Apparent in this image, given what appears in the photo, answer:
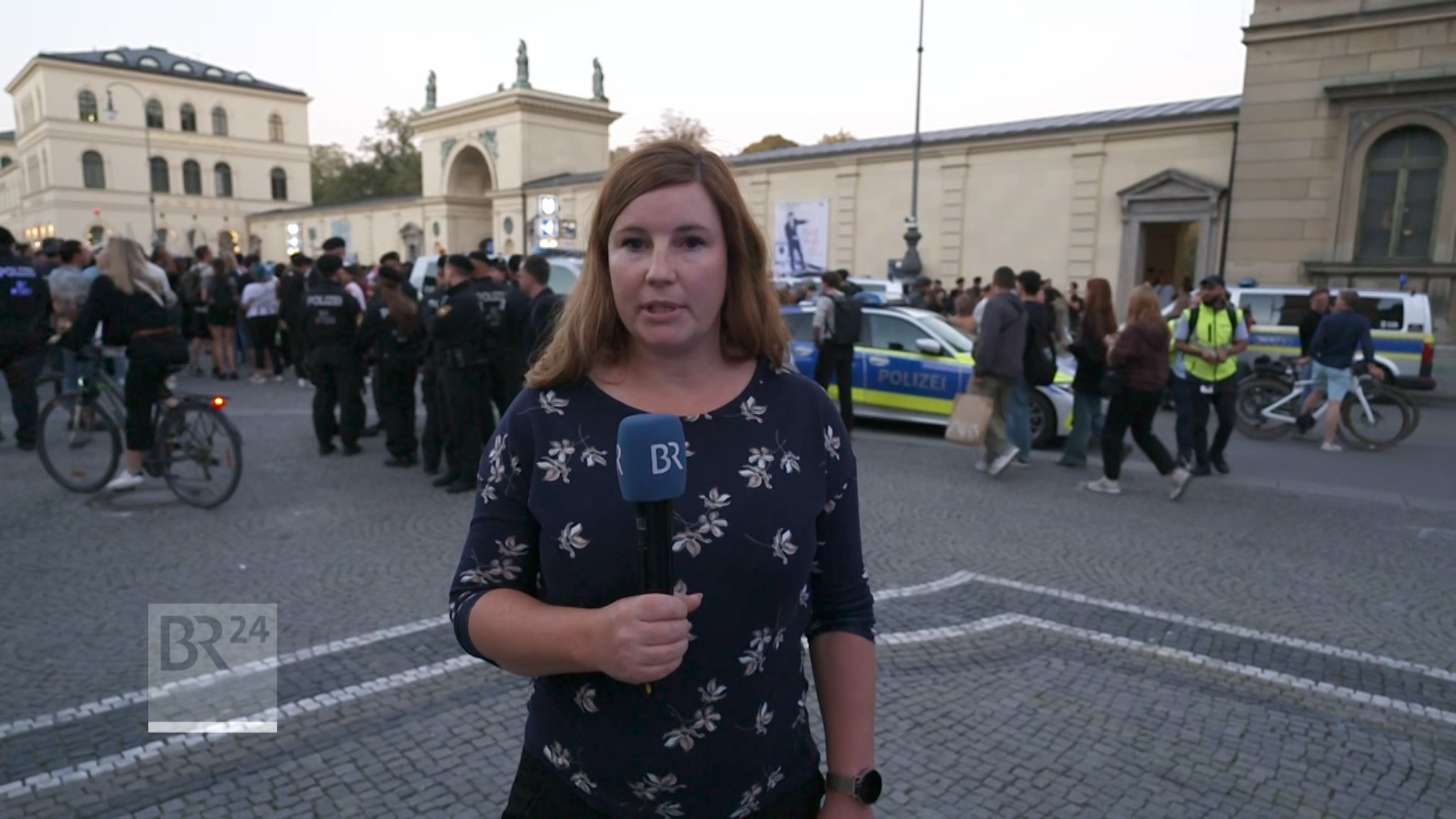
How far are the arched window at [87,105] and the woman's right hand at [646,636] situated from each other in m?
87.3

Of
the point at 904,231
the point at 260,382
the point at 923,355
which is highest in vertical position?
the point at 904,231

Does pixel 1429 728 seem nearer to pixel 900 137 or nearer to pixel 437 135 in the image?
pixel 900 137

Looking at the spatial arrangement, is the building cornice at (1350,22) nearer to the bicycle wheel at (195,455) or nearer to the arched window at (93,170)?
the bicycle wheel at (195,455)

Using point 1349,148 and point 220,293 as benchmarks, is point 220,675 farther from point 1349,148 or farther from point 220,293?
point 1349,148

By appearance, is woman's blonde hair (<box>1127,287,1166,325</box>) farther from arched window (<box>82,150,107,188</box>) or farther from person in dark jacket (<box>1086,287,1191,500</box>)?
arched window (<box>82,150,107,188</box>)

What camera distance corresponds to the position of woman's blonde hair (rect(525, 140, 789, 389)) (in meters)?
1.67

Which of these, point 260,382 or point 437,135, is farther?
point 437,135

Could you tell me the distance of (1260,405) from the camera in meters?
11.8

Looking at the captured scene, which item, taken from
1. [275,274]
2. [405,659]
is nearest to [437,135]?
[275,274]

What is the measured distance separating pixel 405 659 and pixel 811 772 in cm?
315

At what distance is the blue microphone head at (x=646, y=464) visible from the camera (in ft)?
4.44

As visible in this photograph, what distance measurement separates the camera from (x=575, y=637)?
142 cm

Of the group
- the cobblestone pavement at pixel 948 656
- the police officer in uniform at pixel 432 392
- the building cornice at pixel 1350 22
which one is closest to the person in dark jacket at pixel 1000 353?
the cobblestone pavement at pixel 948 656

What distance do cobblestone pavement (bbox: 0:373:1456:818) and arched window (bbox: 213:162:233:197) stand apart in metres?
78.3
